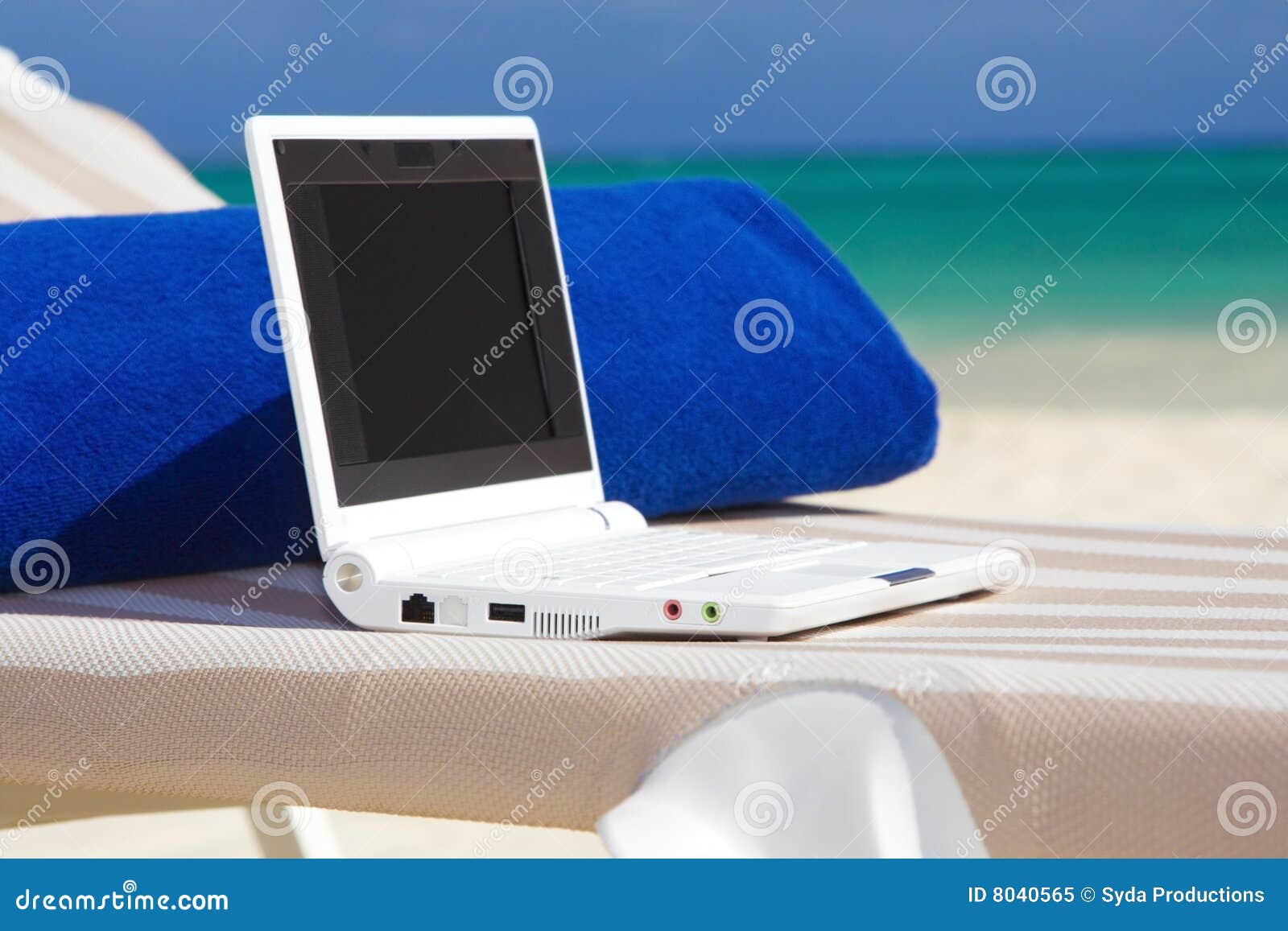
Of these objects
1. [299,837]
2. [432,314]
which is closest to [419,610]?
[432,314]

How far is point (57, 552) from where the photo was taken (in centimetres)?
132

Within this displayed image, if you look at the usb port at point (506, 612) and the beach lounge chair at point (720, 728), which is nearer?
the beach lounge chair at point (720, 728)

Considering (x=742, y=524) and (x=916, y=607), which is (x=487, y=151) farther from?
(x=916, y=607)

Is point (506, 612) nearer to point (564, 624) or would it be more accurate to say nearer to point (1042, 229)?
point (564, 624)

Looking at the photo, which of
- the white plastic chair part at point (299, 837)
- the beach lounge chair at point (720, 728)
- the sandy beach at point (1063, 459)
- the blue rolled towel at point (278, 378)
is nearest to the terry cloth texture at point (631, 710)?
the beach lounge chair at point (720, 728)

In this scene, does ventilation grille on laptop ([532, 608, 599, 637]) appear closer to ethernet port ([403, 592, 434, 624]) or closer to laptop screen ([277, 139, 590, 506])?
ethernet port ([403, 592, 434, 624])

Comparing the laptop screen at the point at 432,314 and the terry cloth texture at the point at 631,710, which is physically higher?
the laptop screen at the point at 432,314

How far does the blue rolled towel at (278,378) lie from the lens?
132 cm

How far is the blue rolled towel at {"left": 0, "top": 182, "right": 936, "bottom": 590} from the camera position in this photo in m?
1.32

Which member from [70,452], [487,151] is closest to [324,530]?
[70,452]

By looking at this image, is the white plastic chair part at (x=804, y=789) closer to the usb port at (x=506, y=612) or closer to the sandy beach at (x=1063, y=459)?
the usb port at (x=506, y=612)

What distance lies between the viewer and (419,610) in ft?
3.77

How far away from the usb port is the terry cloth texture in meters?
0.05

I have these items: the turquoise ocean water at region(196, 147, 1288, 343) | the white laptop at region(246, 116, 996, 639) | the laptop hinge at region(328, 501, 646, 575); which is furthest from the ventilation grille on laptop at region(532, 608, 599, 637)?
the turquoise ocean water at region(196, 147, 1288, 343)
